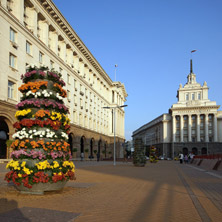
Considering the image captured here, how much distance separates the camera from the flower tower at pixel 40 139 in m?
8.99

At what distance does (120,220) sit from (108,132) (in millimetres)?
70800

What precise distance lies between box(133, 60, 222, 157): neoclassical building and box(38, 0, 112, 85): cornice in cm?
5130

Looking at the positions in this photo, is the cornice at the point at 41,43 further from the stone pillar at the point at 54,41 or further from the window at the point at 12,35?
the stone pillar at the point at 54,41

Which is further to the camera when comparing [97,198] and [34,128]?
[34,128]

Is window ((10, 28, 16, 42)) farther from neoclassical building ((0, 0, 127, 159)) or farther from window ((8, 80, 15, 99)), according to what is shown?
window ((8, 80, 15, 99))

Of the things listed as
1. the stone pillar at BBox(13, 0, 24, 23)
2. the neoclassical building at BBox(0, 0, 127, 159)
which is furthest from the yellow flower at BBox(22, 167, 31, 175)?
the stone pillar at BBox(13, 0, 24, 23)

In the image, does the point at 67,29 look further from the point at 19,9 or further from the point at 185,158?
the point at 185,158

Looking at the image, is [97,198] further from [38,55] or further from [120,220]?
[38,55]

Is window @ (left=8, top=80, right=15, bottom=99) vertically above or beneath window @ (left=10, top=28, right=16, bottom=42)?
beneath

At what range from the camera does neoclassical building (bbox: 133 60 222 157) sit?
105625mm

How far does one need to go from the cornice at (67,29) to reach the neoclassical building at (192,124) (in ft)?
168

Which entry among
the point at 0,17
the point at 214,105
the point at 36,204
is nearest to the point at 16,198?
the point at 36,204

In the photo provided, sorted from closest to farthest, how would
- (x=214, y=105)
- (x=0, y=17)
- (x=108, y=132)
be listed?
(x=0, y=17) < (x=108, y=132) < (x=214, y=105)

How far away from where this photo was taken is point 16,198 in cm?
839
